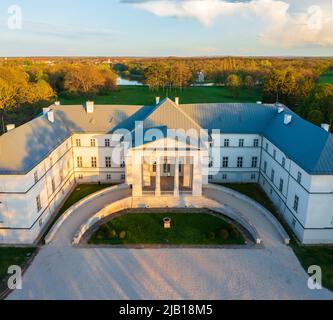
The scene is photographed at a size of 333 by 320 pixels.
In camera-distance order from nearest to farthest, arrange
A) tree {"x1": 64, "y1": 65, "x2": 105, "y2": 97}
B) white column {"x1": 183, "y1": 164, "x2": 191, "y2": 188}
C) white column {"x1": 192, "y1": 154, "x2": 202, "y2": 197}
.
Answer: white column {"x1": 192, "y1": 154, "x2": 202, "y2": 197}, white column {"x1": 183, "y1": 164, "x2": 191, "y2": 188}, tree {"x1": 64, "y1": 65, "x2": 105, "y2": 97}

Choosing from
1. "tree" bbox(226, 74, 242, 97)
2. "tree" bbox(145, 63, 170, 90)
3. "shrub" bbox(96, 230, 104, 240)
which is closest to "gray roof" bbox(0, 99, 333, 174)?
"shrub" bbox(96, 230, 104, 240)

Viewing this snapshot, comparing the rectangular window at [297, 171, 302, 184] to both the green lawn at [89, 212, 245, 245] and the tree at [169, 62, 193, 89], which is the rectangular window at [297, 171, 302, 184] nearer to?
the green lawn at [89, 212, 245, 245]

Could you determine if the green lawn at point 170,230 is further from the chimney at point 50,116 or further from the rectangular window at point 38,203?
the chimney at point 50,116

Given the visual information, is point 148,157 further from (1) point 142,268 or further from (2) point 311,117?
(2) point 311,117

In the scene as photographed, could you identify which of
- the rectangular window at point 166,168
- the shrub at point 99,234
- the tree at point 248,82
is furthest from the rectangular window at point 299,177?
the tree at point 248,82

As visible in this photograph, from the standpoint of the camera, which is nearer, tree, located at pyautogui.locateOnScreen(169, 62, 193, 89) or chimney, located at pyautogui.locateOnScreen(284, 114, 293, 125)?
chimney, located at pyautogui.locateOnScreen(284, 114, 293, 125)

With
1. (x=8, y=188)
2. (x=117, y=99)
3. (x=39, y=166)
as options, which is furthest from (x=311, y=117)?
(x=117, y=99)
